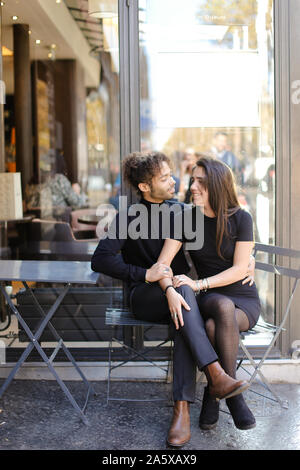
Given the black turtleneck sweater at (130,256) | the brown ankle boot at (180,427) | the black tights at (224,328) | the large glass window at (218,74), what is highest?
the large glass window at (218,74)

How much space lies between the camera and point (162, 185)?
3.33m

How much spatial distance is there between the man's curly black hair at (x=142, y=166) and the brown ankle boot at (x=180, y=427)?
1.25 meters

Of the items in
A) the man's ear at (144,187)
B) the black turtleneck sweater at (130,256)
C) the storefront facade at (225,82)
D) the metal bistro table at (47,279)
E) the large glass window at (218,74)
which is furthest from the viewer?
the large glass window at (218,74)

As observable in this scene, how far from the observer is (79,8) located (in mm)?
4629

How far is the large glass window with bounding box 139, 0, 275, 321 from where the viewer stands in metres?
3.85

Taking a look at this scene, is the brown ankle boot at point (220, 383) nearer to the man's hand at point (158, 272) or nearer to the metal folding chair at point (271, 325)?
the metal folding chair at point (271, 325)

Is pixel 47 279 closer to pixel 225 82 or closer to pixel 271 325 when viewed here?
pixel 271 325

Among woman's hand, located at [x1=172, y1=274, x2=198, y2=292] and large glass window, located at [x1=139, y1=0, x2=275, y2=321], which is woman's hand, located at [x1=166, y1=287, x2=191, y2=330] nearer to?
woman's hand, located at [x1=172, y1=274, x2=198, y2=292]

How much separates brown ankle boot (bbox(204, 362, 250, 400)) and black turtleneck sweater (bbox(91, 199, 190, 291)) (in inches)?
27.6

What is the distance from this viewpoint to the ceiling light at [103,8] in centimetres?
372

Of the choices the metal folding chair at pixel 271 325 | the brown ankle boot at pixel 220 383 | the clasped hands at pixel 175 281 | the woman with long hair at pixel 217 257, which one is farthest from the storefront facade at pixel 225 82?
the brown ankle boot at pixel 220 383

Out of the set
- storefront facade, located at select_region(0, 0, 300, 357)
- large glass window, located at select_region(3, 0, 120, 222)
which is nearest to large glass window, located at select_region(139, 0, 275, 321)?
storefront facade, located at select_region(0, 0, 300, 357)

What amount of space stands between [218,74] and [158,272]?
1606mm

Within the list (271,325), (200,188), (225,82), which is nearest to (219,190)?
(200,188)
